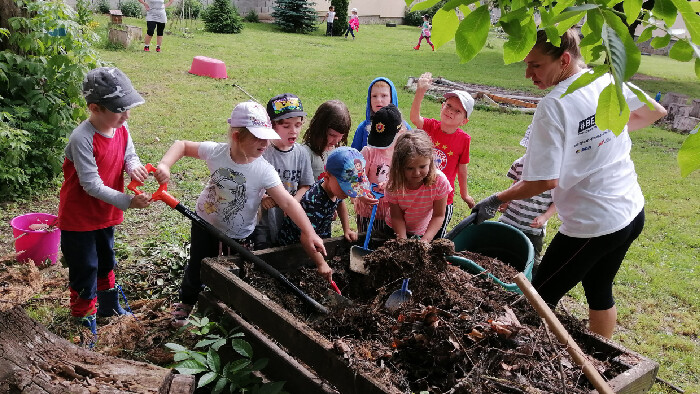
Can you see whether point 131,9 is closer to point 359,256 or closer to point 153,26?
point 153,26

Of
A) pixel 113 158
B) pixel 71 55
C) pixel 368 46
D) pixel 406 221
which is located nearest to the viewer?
A: pixel 113 158

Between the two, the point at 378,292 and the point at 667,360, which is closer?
the point at 378,292

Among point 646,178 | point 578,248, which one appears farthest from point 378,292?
point 646,178

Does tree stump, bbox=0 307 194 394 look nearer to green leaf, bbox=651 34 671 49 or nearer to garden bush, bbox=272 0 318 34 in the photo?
green leaf, bbox=651 34 671 49

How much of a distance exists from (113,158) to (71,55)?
2466 millimetres

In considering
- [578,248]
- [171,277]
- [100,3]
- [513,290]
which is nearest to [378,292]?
[513,290]

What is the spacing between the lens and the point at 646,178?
860 cm

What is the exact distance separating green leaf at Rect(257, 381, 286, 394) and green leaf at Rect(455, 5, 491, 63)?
5.70 feet

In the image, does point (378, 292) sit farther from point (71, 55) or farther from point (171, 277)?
point (71, 55)

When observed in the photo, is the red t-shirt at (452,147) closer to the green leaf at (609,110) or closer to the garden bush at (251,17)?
the green leaf at (609,110)

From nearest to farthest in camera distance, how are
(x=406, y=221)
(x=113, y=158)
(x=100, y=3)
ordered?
(x=113, y=158), (x=406, y=221), (x=100, y=3)

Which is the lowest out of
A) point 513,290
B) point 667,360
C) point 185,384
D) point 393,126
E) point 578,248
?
point 667,360

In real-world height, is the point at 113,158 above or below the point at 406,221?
above

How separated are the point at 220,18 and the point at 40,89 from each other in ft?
48.7
